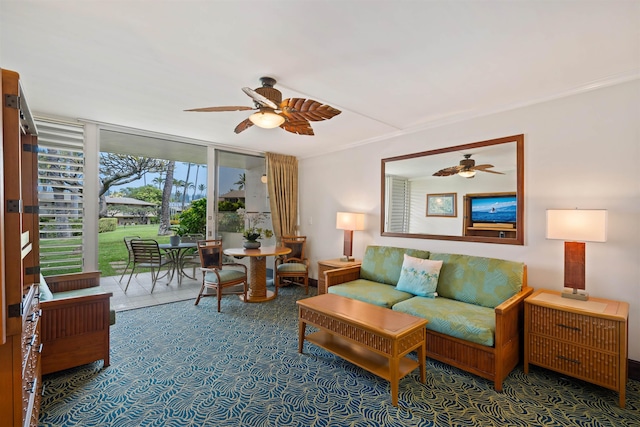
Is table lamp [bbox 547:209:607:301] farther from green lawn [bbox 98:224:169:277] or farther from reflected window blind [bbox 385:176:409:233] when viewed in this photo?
green lawn [bbox 98:224:169:277]

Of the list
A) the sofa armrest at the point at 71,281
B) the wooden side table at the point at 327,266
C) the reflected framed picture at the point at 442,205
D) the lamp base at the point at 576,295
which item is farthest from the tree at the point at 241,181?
the lamp base at the point at 576,295

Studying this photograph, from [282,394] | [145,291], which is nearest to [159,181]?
[145,291]

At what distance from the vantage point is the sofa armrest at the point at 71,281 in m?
2.71

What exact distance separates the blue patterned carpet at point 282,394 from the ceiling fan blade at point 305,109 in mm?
2195

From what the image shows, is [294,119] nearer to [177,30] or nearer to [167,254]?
[177,30]

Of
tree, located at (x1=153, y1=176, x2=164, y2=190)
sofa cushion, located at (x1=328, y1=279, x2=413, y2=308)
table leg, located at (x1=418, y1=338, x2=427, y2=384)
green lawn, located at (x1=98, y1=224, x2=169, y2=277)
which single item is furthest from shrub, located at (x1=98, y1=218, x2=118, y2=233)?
table leg, located at (x1=418, y1=338, x2=427, y2=384)

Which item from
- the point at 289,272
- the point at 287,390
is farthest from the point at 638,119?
the point at 289,272

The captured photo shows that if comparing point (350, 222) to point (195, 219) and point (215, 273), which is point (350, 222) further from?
point (195, 219)

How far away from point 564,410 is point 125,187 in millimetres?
5615

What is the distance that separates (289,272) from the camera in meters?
4.71

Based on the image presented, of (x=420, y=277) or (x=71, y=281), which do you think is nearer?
(x=71, y=281)

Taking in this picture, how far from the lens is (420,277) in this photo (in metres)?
3.16

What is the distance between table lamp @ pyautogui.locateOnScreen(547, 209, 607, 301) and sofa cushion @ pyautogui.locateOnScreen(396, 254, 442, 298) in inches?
41.8

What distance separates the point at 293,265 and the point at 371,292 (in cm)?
191
